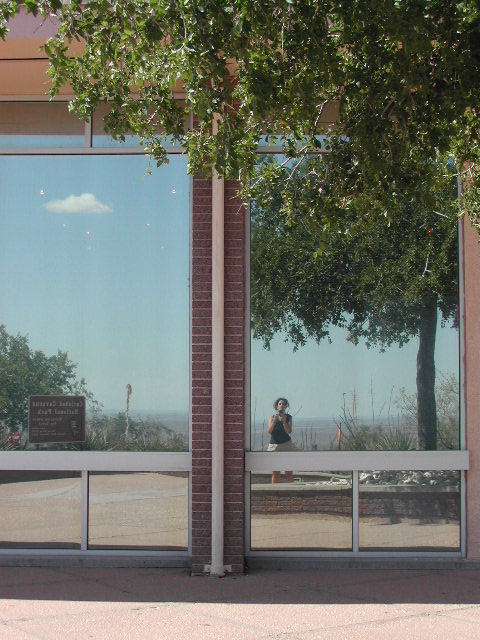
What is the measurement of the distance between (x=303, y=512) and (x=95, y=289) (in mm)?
3070

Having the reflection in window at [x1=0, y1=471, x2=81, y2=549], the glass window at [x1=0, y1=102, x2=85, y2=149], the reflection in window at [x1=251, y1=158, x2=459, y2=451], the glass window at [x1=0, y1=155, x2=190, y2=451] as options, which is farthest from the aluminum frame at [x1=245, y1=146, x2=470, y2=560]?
the glass window at [x1=0, y1=102, x2=85, y2=149]

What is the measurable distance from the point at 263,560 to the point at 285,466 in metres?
0.93

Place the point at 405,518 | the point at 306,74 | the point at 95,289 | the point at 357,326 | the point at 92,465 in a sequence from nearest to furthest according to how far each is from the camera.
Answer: the point at 306,74
the point at 405,518
the point at 92,465
the point at 357,326
the point at 95,289

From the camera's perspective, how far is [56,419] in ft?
31.4

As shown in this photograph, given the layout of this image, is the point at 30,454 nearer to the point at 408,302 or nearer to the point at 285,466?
the point at 285,466

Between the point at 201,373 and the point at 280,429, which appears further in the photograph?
the point at 280,429

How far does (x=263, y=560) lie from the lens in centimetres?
921

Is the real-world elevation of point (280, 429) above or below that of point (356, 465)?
above

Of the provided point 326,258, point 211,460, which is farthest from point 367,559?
point 326,258

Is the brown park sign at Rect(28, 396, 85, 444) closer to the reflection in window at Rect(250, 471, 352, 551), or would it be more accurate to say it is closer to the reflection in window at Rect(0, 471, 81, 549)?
the reflection in window at Rect(0, 471, 81, 549)

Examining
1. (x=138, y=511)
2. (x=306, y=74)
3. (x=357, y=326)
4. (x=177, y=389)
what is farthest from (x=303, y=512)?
(x=306, y=74)

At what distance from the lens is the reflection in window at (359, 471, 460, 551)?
A: 30.5ft

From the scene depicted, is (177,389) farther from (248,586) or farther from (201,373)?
(248,586)

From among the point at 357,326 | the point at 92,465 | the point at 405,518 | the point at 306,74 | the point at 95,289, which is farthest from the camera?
the point at 95,289
